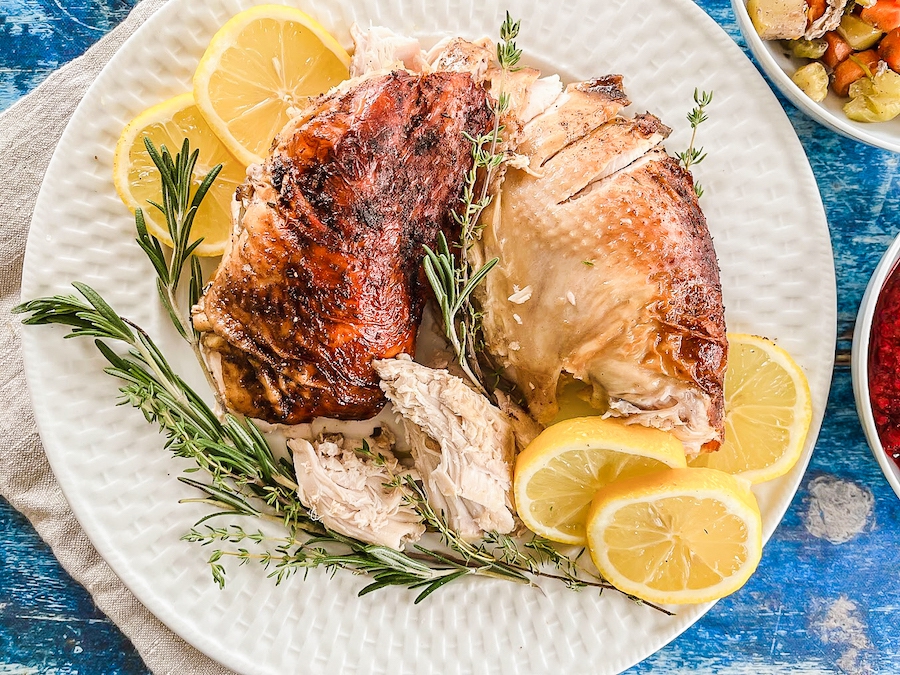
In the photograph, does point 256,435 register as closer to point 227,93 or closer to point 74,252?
point 74,252

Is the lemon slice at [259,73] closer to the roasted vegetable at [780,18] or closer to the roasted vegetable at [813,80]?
the roasted vegetable at [780,18]

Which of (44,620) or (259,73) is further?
(44,620)

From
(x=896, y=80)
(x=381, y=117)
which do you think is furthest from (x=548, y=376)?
(x=896, y=80)

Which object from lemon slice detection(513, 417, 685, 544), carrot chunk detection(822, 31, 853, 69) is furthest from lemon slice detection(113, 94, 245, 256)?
carrot chunk detection(822, 31, 853, 69)

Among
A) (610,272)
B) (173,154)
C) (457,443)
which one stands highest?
(173,154)

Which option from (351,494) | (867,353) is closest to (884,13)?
(867,353)

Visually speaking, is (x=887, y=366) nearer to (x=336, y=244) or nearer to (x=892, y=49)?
(x=892, y=49)

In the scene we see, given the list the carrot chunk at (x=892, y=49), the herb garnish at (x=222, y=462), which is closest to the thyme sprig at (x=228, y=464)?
the herb garnish at (x=222, y=462)
